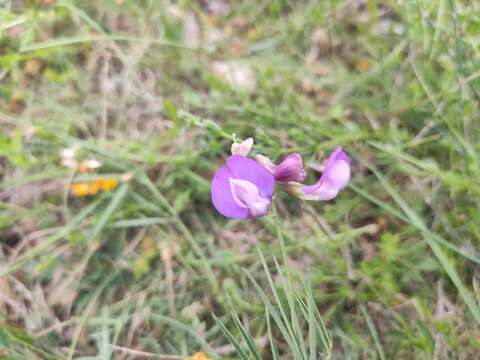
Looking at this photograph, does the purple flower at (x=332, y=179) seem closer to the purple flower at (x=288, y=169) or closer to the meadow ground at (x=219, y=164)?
the purple flower at (x=288, y=169)

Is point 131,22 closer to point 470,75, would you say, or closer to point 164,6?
point 164,6

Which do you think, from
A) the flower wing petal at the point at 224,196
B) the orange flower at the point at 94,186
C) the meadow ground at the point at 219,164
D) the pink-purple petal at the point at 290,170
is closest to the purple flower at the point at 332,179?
the pink-purple petal at the point at 290,170

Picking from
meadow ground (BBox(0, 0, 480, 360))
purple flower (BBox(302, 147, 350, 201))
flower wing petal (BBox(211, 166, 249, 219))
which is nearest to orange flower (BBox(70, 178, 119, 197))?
meadow ground (BBox(0, 0, 480, 360))

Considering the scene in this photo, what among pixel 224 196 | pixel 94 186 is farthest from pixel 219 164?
pixel 224 196

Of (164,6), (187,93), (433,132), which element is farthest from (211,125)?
(164,6)

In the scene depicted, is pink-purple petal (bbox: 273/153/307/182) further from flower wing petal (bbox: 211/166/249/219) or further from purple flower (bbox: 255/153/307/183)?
flower wing petal (bbox: 211/166/249/219)
